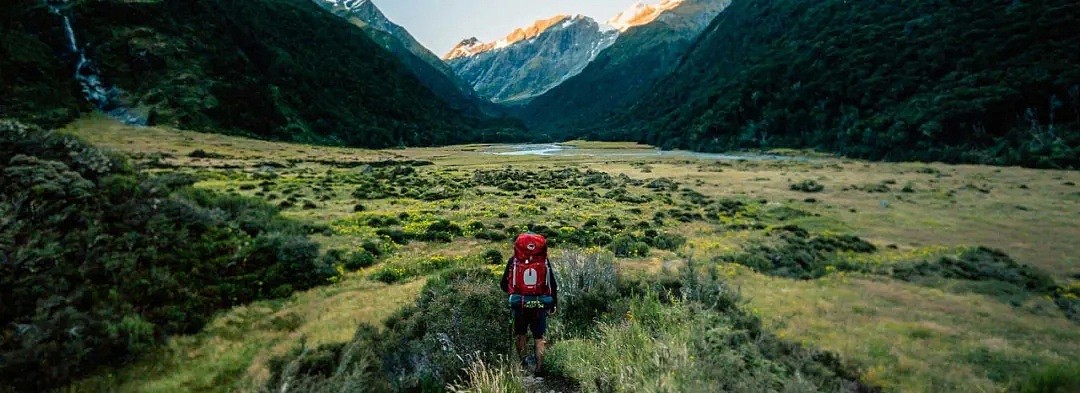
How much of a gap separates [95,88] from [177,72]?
52.7 ft

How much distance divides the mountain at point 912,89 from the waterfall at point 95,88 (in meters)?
138

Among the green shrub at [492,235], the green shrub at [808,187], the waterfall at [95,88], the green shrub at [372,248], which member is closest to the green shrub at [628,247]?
the green shrub at [492,235]

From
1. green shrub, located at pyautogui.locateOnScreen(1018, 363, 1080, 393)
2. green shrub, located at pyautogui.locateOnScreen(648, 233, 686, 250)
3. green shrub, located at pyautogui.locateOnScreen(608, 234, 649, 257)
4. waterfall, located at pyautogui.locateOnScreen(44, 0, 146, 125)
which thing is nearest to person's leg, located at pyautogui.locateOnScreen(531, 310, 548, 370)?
green shrub, located at pyautogui.locateOnScreen(1018, 363, 1080, 393)

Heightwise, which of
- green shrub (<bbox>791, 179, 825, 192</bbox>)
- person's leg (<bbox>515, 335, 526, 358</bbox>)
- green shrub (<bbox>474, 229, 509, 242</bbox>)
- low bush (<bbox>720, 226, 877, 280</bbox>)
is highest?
person's leg (<bbox>515, 335, 526, 358</bbox>)

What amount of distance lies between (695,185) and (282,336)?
161ft

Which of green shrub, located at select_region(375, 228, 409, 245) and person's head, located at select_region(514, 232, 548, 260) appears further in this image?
green shrub, located at select_region(375, 228, 409, 245)

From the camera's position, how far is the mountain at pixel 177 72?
97.6 meters

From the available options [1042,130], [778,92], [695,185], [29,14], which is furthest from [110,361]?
[778,92]

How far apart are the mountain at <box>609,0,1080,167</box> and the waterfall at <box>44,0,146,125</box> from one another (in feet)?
452

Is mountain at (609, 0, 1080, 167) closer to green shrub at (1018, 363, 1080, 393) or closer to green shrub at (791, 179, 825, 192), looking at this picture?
green shrub at (791, 179, 825, 192)

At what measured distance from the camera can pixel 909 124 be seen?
3570 inches

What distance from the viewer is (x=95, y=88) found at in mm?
105688

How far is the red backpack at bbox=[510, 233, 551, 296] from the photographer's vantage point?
8.70 meters

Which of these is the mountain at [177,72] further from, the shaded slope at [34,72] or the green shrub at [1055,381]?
the green shrub at [1055,381]
